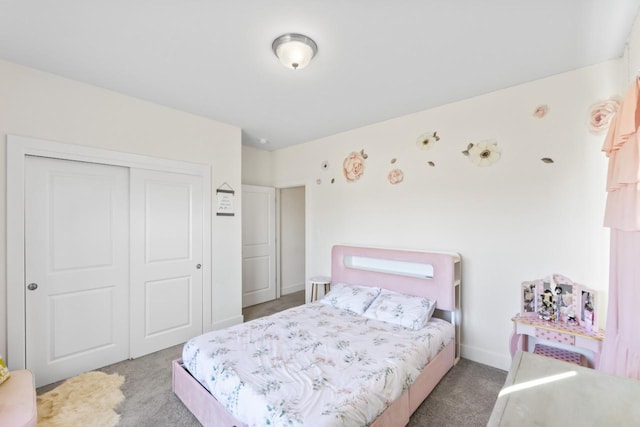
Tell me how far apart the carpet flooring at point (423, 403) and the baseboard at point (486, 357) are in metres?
0.05

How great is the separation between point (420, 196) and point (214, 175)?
240 cm

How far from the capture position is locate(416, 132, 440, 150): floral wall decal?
303cm

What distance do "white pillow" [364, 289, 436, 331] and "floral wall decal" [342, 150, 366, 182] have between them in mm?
1561

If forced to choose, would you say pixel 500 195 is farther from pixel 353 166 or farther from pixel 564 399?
pixel 564 399

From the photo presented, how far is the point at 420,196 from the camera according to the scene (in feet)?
10.3

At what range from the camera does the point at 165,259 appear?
3.08 m

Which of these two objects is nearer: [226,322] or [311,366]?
[311,366]

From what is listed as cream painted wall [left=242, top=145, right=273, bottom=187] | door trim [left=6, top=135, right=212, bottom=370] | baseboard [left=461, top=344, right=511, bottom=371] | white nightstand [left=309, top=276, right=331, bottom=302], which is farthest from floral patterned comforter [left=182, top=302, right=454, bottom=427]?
cream painted wall [left=242, top=145, right=273, bottom=187]

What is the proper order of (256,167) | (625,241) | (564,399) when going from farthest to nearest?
(256,167) < (625,241) < (564,399)

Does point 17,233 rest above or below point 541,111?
below

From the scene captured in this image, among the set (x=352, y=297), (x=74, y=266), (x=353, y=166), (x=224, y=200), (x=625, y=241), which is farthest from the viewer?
(x=353, y=166)

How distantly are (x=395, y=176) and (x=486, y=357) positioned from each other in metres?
2.02

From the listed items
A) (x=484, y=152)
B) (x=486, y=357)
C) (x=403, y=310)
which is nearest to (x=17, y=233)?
(x=403, y=310)

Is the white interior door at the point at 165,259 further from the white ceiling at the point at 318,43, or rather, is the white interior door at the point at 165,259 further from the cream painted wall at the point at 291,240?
the cream painted wall at the point at 291,240
